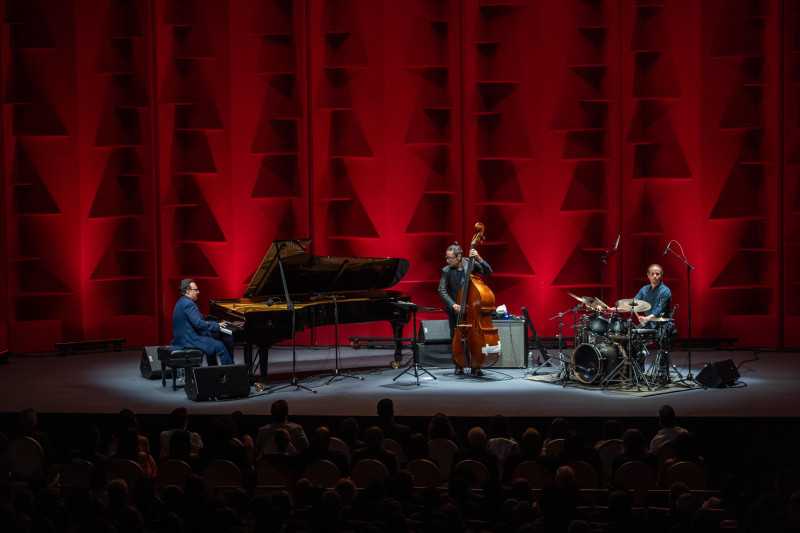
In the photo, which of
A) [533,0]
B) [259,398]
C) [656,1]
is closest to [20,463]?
[259,398]

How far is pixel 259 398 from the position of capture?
875cm

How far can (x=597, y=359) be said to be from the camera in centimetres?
893

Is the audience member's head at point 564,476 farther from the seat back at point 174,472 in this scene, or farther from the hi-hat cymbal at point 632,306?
the hi-hat cymbal at point 632,306

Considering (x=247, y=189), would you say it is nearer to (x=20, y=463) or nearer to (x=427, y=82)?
(x=427, y=82)

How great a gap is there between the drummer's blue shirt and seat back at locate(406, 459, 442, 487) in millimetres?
5189

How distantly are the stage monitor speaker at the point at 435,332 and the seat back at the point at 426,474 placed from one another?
5.14 m

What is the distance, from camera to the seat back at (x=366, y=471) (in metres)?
5.14

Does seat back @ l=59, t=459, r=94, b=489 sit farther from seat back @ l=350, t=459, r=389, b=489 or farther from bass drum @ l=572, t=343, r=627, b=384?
bass drum @ l=572, t=343, r=627, b=384

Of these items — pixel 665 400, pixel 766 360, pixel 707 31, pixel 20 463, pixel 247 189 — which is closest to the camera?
pixel 20 463

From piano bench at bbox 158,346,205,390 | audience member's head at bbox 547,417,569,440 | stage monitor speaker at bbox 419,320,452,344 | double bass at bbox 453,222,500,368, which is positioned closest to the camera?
audience member's head at bbox 547,417,569,440

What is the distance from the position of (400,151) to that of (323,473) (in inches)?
305

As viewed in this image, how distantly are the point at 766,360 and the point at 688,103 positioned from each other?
3657 millimetres

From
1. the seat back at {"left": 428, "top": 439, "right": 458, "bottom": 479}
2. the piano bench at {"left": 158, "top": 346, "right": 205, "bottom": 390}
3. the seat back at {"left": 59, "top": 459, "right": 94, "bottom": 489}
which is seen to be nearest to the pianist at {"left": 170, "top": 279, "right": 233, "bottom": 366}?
the piano bench at {"left": 158, "top": 346, "right": 205, "bottom": 390}

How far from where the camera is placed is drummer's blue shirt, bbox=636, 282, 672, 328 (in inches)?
379
